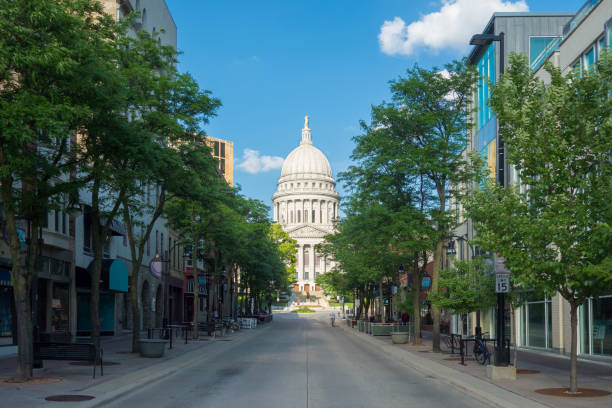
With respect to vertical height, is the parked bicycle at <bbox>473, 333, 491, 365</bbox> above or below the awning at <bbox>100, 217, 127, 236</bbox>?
below

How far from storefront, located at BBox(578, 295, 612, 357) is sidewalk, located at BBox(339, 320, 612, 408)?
1022 millimetres

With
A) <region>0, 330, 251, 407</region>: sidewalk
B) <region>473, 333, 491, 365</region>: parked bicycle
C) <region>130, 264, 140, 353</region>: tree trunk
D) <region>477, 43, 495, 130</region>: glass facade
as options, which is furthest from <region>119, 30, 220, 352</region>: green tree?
<region>477, 43, 495, 130</region>: glass facade

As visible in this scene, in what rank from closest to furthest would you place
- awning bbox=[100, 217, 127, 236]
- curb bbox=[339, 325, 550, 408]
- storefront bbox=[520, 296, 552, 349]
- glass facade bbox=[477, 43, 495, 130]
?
curb bbox=[339, 325, 550, 408]
storefront bbox=[520, 296, 552, 349]
awning bbox=[100, 217, 127, 236]
glass facade bbox=[477, 43, 495, 130]

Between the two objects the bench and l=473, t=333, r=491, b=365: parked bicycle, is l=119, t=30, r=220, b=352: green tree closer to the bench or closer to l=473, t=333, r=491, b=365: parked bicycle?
the bench

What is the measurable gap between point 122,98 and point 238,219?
30199 millimetres

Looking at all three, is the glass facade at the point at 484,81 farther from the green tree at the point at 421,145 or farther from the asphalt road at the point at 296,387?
the asphalt road at the point at 296,387

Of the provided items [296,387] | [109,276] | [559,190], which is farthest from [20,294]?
[109,276]

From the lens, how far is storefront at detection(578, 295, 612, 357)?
27594mm

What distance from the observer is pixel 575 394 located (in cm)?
1666

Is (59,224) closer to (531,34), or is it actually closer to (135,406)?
(135,406)

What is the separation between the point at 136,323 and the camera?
1138 inches

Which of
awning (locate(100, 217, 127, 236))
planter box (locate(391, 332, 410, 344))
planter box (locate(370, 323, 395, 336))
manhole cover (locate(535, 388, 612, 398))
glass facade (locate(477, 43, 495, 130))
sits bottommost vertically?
planter box (locate(370, 323, 395, 336))

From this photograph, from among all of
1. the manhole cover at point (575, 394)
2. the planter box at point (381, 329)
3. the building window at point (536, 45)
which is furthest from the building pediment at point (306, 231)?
the manhole cover at point (575, 394)

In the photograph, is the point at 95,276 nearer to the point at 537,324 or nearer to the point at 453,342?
the point at 453,342
